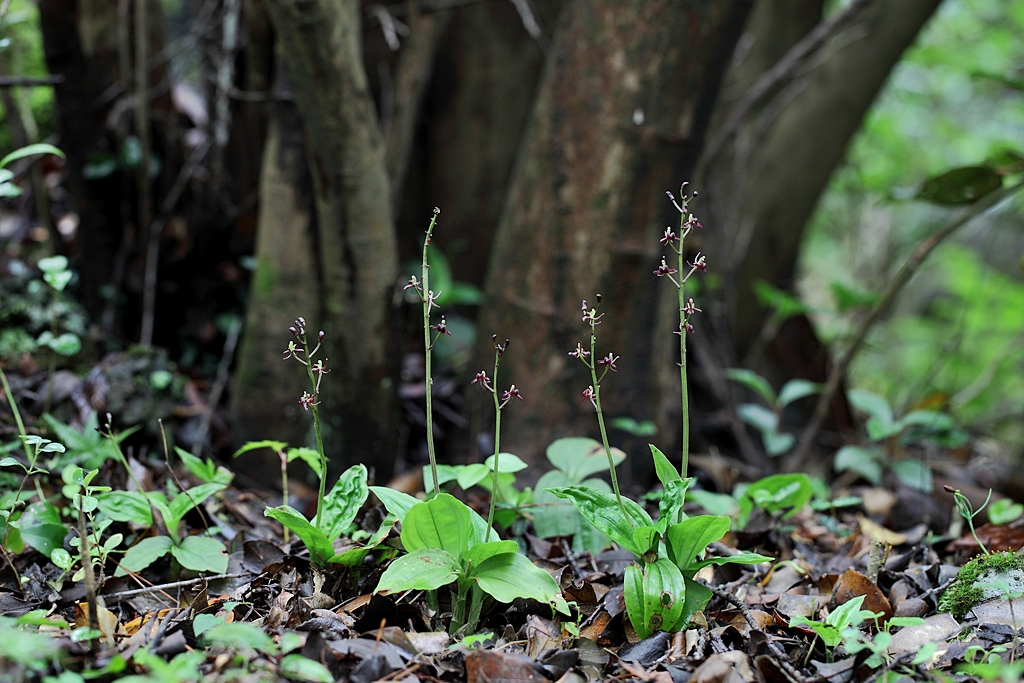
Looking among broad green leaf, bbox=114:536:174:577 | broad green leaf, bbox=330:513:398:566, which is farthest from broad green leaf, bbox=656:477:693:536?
broad green leaf, bbox=114:536:174:577

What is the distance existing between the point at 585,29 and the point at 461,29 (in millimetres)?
985

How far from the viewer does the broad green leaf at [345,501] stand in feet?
4.45

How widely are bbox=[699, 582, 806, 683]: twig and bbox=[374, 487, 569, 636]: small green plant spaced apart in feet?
1.14

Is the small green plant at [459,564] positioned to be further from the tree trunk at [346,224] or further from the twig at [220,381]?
the twig at [220,381]

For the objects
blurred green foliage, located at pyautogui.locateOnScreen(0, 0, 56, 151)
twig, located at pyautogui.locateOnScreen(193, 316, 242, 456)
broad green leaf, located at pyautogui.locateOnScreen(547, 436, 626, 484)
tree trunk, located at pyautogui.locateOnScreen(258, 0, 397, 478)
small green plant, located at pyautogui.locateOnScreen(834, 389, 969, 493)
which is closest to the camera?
broad green leaf, located at pyautogui.locateOnScreen(547, 436, 626, 484)

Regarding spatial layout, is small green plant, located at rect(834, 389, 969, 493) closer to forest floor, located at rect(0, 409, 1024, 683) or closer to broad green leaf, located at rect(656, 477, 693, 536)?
forest floor, located at rect(0, 409, 1024, 683)

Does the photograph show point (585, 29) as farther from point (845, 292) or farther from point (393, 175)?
point (845, 292)

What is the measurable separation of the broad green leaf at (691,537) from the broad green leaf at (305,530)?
628 millimetres

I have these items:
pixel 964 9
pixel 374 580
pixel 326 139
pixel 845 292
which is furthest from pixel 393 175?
pixel 964 9

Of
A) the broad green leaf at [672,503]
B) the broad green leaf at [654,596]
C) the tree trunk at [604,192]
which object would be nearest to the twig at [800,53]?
the tree trunk at [604,192]

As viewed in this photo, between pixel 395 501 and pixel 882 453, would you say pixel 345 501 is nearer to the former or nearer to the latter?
pixel 395 501

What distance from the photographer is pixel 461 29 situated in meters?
3.00

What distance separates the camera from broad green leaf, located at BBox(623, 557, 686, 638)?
3.97 ft

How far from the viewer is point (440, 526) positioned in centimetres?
122
